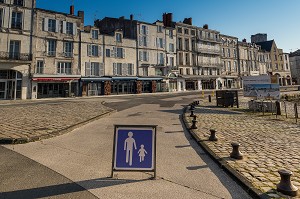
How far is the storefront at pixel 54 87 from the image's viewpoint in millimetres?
28141

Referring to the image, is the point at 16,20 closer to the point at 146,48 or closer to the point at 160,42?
the point at 146,48

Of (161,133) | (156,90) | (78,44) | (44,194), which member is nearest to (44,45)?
(78,44)

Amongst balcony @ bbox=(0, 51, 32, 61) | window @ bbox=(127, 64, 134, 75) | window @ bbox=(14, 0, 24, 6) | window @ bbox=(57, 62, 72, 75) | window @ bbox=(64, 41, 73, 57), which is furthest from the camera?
window @ bbox=(127, 64, 134, 75)

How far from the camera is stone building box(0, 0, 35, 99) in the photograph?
26.0 meters

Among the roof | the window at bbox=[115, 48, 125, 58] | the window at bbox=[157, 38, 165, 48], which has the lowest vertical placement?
the window at bbox=[115, 48, 125, 58]

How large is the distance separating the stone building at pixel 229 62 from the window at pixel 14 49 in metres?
48.1

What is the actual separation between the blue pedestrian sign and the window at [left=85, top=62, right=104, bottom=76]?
3135 cm

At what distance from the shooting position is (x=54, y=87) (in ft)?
99.8

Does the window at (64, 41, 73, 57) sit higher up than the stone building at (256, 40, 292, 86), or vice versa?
the stone building at (256, 40, 292, 86)

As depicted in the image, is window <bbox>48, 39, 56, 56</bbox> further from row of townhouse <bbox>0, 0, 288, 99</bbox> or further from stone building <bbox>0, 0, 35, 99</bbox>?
stone building <bbox>0, 0, 35, 99</bbox>

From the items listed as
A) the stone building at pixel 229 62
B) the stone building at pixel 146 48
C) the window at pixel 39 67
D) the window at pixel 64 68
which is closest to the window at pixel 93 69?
the window at pixel 64 68

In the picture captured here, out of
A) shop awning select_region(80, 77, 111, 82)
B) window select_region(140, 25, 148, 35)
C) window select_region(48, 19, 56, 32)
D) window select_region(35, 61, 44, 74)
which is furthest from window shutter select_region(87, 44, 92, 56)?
window select_region(140, 25, 148, 35)

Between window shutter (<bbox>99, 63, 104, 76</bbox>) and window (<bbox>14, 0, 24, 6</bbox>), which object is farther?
window shutter (<bbox>99, 63, 104, 76</bbox>)

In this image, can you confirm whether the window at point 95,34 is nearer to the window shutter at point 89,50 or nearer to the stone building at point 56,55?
the window shutter at point 89,50
